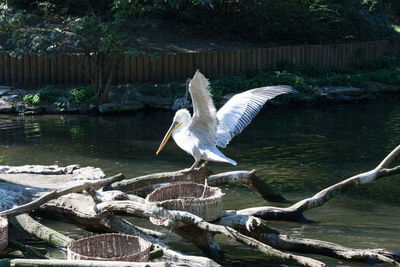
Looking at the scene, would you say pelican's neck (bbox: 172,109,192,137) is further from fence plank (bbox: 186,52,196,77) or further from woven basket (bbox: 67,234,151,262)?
fence plank (bbox: 186,52,196,77)

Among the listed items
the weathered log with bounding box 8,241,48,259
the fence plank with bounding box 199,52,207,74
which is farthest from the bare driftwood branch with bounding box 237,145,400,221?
the fence plank with bounding box 199,52,207,74

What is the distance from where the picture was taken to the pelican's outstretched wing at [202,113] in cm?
621

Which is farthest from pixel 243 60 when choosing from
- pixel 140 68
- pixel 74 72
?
pixel 74 72

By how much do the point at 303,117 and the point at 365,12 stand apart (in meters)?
9.85

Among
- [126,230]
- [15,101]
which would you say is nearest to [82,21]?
[15,101]

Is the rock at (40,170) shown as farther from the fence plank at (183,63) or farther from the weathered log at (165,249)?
the fence plank at (183,63)

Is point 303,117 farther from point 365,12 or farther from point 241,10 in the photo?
point 365,12

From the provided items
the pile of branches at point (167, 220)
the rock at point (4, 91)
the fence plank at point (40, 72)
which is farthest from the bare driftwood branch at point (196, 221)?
the fence plank at point (40, 72)

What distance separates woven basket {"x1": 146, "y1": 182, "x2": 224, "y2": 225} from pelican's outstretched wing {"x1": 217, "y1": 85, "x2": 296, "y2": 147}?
79cm

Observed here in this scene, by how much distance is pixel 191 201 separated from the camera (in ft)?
18.6

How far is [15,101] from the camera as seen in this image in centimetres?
1554

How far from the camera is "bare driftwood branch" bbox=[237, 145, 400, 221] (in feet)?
22.3

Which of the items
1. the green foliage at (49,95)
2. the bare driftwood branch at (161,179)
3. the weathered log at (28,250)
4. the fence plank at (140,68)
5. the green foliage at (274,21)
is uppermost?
the green foliage at (274,21)

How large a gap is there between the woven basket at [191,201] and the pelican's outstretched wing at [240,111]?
79 cm
